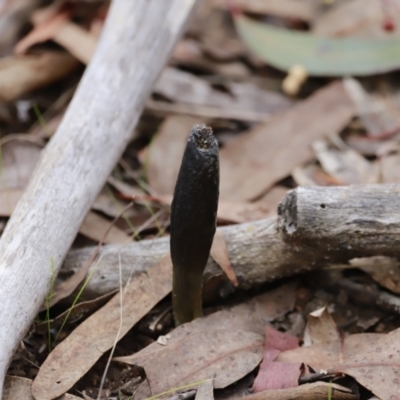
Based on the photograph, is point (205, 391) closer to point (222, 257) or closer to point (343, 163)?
point (222, 257)

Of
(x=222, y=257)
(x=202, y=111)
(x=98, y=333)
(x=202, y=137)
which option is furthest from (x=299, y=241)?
(x=202, y=111)

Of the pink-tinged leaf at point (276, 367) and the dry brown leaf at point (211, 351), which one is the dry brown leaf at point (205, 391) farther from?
the pink-tinged leaf at point (276, 367)

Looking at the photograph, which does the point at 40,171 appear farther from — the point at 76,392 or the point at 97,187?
the point at 76,392

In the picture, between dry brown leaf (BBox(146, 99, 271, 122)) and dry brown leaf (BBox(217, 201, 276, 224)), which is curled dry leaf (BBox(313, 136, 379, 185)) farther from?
dry brown leaf (BBox(217, 201, 276, 224))

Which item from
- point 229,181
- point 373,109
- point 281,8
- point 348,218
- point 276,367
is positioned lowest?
point 276,367

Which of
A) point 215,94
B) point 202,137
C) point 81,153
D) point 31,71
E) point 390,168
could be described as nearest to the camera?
point 202,137

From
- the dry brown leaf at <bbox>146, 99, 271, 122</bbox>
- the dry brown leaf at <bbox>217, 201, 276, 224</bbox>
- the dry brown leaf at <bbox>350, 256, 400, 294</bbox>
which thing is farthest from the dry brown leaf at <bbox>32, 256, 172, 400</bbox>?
the dry brown leaf at <bbox>146, 99, 271, 122</bbox>
